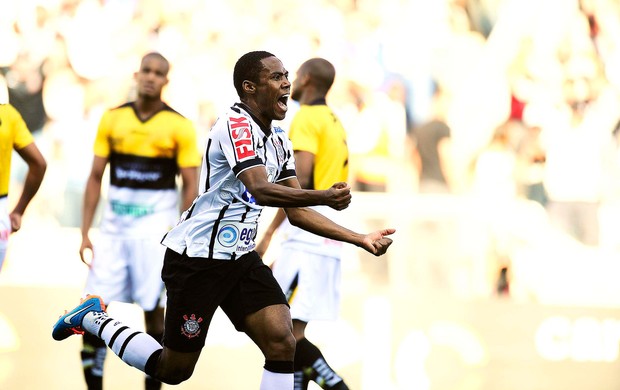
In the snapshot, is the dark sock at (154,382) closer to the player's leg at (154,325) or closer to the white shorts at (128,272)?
the player's leg at (154,325)

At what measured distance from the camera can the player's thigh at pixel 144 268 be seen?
6902 mm

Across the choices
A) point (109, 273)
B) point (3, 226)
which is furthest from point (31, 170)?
A: point (109, 273)

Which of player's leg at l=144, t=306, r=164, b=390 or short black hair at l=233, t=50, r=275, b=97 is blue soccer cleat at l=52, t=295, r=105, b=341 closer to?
player's leg at l=144, t=306, r=164, b=390

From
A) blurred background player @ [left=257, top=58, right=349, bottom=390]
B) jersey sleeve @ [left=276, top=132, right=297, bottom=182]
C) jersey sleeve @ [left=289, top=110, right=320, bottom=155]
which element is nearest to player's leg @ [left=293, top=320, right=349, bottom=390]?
blurred background player @ [left=257, top=58, right=349, bottom=390]

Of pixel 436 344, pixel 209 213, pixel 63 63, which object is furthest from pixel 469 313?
pixel 209 213

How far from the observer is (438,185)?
1119 cm

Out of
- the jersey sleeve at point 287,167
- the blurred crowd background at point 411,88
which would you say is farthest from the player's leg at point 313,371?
the blurred crowd background at point 411,88

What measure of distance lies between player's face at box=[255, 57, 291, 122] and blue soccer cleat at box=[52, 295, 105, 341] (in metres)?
1.56

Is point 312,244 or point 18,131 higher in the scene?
point 18,131

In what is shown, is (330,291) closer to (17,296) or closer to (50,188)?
(17,296)

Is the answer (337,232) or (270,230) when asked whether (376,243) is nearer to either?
(337,232)

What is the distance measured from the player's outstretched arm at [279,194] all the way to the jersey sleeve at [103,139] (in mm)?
2448

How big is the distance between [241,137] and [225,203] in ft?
1.32

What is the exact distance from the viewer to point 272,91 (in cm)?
496
